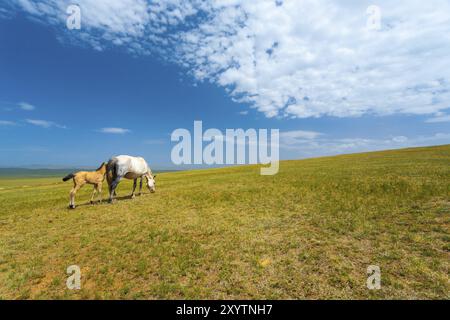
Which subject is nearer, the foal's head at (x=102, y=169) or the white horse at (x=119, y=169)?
the white horse at (x=119, y=169)

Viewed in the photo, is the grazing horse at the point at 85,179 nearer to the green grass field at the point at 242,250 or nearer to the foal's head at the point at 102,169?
the foal's head at the point at 102,169

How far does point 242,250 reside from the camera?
7812 millimetres

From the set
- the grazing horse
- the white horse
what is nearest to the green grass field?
the grazing horse

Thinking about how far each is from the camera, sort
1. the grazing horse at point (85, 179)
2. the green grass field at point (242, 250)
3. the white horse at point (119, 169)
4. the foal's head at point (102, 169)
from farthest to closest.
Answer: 1. the foal's head at point (102, 169)
2. the white horse at point (119, 169)
3. the grazing horse at point (85, 179)
4. the green grass field at point (242, 250)

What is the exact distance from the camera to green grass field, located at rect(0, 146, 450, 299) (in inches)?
223

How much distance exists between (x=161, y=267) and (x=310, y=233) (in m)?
6.20

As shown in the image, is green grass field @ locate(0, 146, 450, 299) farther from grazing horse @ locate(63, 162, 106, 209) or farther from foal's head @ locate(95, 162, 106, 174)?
foal's head @ locate(95, 162, 106, 174)

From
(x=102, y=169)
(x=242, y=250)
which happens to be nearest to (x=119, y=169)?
(x=102, y=169)

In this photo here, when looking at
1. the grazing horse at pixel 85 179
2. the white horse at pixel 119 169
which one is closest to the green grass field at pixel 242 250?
the grazing horse at pixel 85 179

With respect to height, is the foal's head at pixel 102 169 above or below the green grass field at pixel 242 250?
above

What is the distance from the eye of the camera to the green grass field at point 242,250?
5.66 metres
